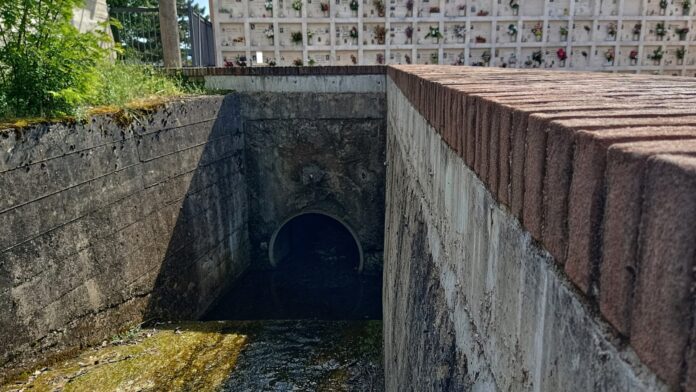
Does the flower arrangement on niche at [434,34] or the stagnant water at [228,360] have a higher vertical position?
the flower arrangement on niche at [434,34]

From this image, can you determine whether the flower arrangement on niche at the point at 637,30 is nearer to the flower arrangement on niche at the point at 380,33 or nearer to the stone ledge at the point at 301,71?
the flower arrangement on niche at the point at 380,33

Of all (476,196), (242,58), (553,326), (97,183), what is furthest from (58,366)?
(242,58)

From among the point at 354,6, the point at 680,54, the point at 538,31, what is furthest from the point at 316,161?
the point at 680,54

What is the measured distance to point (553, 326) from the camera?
0.82m

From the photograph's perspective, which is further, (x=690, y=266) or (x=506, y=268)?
(x=506, y=268)

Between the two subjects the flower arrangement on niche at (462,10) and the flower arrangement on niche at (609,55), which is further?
the flower arrangement on niche at (609,55)

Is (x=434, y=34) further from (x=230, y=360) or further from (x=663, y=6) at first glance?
(x=230, y=360)

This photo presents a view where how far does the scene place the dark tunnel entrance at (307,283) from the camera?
828cm

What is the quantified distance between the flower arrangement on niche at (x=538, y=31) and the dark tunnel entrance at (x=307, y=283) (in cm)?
601

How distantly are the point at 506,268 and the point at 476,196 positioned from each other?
0.32m

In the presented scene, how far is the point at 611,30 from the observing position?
37.1 feet

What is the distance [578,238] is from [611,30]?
41.0ft

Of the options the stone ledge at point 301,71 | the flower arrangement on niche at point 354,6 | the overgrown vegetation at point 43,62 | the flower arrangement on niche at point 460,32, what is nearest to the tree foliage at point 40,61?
the overgrown vegetation at point 43,62

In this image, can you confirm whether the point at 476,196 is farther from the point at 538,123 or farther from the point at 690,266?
the point at 690,266
